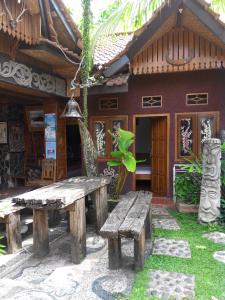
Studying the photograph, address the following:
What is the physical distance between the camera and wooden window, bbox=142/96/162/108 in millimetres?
6996

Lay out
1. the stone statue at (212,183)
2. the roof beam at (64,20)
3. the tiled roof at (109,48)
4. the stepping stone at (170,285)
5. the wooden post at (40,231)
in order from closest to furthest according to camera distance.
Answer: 1. the stepping stone at (170,285)
2. the wooden post at (40,231)
3. the stone statue at (212,183)
4. the roof beam at (64,20)
5. the tiled roof at (109,48)

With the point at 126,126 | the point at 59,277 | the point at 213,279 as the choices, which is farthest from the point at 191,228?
the point at 126,126

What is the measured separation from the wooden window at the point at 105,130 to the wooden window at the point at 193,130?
4.81 feet

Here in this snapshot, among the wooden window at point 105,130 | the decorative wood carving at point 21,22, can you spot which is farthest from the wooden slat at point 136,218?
the decorative wood carving at point 21,22

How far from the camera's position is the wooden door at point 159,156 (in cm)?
709

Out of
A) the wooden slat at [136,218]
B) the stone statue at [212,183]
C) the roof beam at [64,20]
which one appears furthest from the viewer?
the roof beam at [64,20]

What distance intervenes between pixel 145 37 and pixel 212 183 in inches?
142

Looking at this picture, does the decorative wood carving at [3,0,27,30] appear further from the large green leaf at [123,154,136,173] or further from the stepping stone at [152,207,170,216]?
the stepping stone at [152,207,170,216]

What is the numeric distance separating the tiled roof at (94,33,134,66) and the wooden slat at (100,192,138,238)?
374cm

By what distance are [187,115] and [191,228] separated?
296 cm

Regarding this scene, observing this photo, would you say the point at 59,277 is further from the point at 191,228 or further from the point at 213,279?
the point at 191,228

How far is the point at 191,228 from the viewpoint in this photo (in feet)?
16.5

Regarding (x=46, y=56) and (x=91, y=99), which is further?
(x=91, y=99)

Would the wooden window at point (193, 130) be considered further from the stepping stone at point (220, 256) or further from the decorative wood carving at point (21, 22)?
the decorative wood carving at point (21, 22)
